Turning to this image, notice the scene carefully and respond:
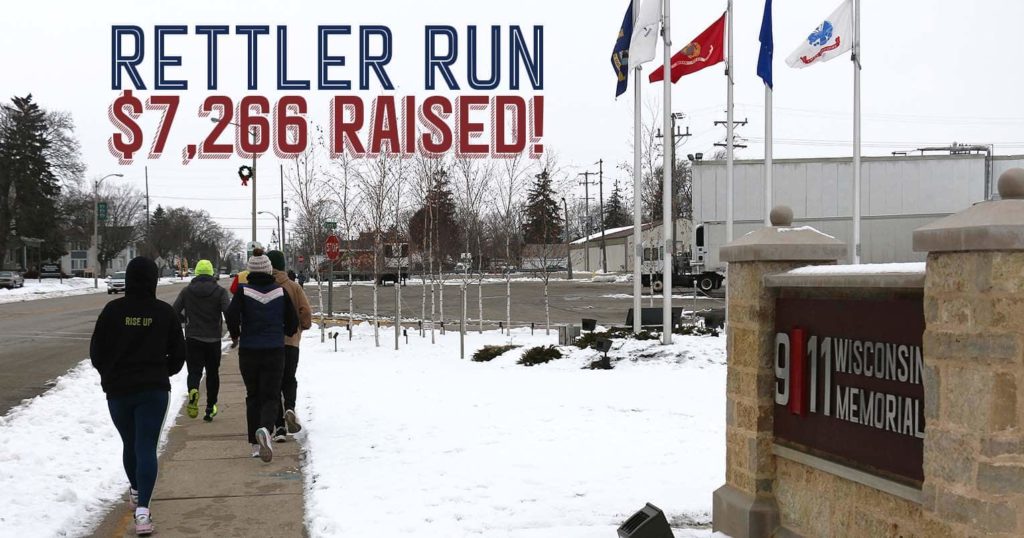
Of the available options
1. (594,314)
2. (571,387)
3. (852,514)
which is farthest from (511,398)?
(594,314)

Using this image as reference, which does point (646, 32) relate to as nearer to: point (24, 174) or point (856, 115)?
point (856, 115)

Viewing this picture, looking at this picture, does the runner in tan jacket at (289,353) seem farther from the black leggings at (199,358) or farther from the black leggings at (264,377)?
the black leggings at (199,358)

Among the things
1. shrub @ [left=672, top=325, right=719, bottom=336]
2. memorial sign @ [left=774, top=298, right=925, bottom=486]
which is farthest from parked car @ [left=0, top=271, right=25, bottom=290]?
memorial sign @ [left=774, top=298, right=925, bottom=486]

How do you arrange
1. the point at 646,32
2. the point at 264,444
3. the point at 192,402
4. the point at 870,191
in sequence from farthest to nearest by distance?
the point at 870,191 → the point at 646,32 → the point at 192,402 → the point at 264,444

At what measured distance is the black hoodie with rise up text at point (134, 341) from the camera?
558 cm

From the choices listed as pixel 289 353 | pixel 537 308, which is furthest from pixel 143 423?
pixel 537 308

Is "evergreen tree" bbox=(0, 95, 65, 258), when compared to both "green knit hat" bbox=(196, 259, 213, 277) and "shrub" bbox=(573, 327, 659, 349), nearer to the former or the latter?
"shrub" bbox=(573, 327, 659, 349)

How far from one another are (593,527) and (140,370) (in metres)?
3.25

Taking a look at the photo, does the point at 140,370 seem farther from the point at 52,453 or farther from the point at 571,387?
the point at 571,387

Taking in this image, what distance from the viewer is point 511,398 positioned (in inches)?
434

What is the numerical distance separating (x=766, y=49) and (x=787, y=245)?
12.7 meters

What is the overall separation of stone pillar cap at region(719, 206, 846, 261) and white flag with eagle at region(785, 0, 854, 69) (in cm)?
1311

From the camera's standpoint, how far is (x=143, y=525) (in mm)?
5617

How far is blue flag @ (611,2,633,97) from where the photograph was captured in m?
16.2
